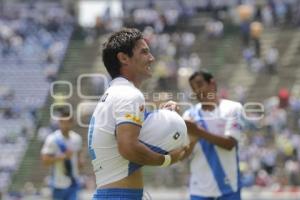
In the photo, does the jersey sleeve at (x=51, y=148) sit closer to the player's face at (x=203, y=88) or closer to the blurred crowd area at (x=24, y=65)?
the player's face at (x=203, y=88)

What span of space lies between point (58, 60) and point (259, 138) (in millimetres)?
10399

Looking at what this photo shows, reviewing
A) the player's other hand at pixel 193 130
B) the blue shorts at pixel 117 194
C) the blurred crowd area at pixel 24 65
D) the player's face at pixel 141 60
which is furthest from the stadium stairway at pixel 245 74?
the blue shorts at pixel 117 194

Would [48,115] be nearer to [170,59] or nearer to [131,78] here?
[170,59]

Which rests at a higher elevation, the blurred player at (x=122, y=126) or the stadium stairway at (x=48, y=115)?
the blurred player at (x=122, y=126)

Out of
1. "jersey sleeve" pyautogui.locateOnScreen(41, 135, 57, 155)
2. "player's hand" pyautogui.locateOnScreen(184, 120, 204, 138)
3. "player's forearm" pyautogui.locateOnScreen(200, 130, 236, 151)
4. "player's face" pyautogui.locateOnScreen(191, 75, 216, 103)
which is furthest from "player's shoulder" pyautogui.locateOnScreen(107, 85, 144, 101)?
"jersey sleeve" pyautogui.locateOnScreen(41, 135, 57, 155)

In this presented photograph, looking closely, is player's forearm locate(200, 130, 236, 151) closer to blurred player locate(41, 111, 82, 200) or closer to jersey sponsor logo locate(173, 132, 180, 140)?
jersey sponsor logo locate(173, 132, 180, 140)

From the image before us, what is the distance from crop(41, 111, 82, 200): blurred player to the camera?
38.8 feet

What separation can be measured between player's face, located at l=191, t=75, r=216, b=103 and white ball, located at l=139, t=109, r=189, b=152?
276 cm

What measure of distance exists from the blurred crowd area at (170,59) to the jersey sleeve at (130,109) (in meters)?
15.8

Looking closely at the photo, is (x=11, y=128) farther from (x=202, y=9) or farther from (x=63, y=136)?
(x=63, y=136)

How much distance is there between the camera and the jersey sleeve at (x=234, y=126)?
8211 mm

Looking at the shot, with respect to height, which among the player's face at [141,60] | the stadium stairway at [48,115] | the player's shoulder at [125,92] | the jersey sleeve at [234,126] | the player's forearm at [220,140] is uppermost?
the player's face at [141,60]

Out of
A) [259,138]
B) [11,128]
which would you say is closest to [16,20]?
[11,128]

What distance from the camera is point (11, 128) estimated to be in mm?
26250
